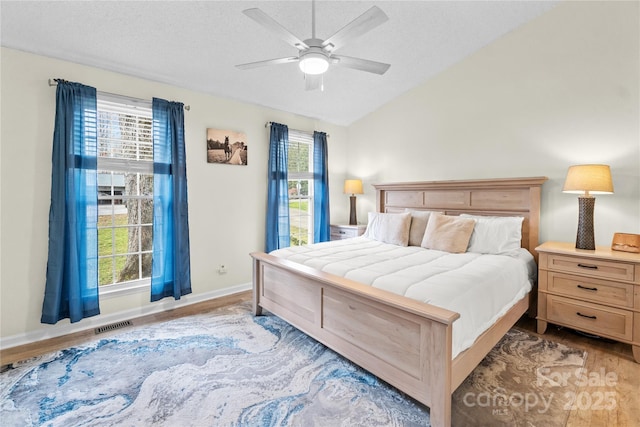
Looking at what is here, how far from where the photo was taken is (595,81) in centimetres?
283

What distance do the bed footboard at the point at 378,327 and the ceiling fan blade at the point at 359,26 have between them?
1641 millimetres

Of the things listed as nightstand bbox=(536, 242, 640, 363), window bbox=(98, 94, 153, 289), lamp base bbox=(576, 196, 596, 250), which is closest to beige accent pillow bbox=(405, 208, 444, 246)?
nightstand bbox=(536, 242, 640, 363)

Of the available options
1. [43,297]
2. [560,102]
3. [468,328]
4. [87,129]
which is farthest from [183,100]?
[560,102]

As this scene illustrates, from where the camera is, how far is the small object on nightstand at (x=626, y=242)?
247 cm

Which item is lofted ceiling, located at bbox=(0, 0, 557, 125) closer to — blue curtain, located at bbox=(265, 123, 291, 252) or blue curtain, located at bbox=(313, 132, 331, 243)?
blue curtain, located at bbox=(265, 123, 291, 252)

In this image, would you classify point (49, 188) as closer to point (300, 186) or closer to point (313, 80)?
point (313, 80)

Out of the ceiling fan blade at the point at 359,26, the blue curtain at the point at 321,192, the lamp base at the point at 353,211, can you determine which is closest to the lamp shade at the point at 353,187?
the lamp base at the point at 353,211

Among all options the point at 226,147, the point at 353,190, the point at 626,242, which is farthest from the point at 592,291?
the point at 226,147

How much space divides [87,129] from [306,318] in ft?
8.73

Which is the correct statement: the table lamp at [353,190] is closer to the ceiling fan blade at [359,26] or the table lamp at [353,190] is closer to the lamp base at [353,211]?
the lamp base at [353,211]

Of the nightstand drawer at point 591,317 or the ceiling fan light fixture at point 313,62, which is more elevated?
the ceiling fan light fixture at point 313,62

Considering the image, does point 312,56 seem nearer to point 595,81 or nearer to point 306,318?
point 306,318

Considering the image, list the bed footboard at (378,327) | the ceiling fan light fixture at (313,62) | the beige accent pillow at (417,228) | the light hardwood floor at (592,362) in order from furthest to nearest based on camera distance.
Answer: the beige accent pillow at (417,228) < the ceiling fan light fixture at (313,62) < the light hardwood floor at (592,362) < the bed footboard at (378,327)

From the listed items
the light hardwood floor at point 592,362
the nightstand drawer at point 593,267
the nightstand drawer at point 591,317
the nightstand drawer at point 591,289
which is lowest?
the light hardwood floor at point 592,362
